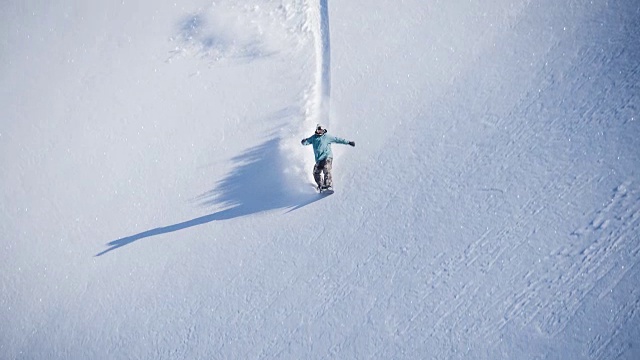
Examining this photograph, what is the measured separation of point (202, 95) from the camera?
9.25 m

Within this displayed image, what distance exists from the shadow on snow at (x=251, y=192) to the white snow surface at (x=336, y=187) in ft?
0.13

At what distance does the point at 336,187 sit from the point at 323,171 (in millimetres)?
470

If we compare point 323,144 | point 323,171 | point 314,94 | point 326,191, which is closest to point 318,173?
point 323,171

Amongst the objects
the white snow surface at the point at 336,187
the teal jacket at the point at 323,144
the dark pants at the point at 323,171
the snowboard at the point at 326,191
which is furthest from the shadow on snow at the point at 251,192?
the teal jacket at the point at 323,144

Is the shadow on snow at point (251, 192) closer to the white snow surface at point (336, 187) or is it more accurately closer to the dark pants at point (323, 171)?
the white snow surface at point (336, 187)

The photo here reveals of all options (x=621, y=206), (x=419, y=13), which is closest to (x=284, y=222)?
(x=419, y=13)

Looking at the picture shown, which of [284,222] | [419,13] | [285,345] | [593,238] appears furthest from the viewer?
[419,13]

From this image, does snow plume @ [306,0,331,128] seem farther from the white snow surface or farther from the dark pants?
the dark pants

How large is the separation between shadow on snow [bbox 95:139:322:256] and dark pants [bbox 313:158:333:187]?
353mm

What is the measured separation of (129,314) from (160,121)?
3.59m

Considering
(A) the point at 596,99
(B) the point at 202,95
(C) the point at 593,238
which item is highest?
(B) the point at 202,95

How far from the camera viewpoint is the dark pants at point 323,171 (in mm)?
7758

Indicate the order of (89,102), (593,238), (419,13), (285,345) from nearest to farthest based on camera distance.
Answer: (593,238)
(285,345)
(419,13)
(89,102)

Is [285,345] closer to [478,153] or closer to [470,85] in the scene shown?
[478,153]
